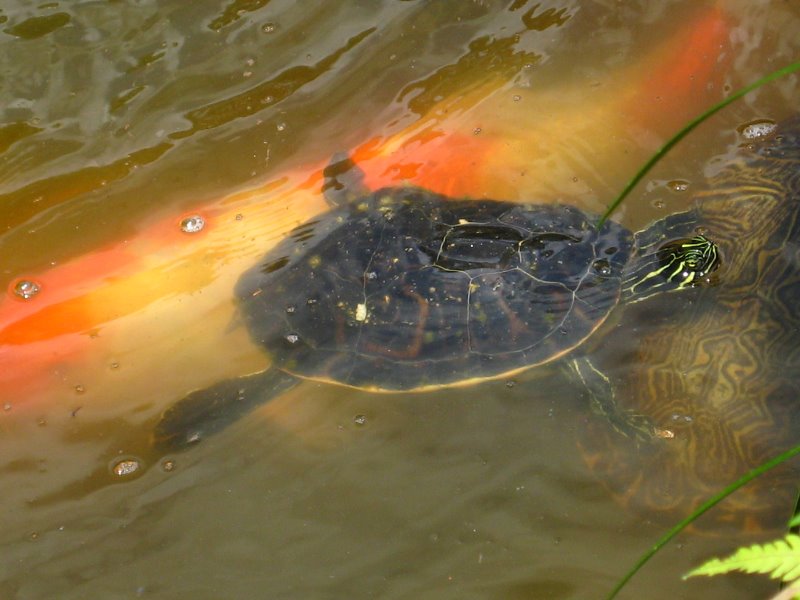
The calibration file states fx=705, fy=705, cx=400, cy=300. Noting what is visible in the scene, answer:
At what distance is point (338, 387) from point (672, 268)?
1.53 meters

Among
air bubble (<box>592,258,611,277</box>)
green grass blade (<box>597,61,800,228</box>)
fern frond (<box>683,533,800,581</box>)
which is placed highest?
green grass blade (<box>597,61,800,228</box>)

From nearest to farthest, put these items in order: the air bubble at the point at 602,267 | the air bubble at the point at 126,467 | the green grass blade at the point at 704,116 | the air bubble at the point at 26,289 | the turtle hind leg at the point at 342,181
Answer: the green grass blade at the point at 704,116, the air bubble at the point at 126,467, the air bubble at the point at 602,267, the air bubble at the point at 26,289, the turtle hind leg at the point at 342,181

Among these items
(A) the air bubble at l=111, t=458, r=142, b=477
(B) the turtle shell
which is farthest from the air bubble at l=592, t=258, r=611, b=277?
(A) the air bubble at l=111, t=458, r=142, b=477

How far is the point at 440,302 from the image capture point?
289cm

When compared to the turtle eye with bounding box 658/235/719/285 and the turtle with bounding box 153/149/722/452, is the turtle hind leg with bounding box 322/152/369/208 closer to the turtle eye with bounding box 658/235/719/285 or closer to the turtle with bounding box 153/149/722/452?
the turtle with bounding box 153/149/722/452

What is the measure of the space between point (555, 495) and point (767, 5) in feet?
8.92

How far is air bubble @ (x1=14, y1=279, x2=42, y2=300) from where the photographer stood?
321 centimetres

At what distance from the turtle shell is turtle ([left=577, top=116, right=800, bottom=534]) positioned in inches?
12.8

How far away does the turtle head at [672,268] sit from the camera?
3.02 metres

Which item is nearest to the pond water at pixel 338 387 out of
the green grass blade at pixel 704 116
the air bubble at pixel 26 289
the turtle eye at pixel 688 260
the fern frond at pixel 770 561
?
the air bubble at pixel 26 289

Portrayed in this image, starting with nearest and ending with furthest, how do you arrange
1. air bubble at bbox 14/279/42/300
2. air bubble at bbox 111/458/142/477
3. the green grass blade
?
the green grass blade → air bubble at bbox 111/458/142/477 → air bubble at bbox 14/279/42/300

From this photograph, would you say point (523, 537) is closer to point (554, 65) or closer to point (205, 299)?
point (205, 299)

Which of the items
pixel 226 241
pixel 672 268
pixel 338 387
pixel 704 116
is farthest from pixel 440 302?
pixel 704 116

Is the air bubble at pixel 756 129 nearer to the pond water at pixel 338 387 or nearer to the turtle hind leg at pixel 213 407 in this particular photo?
the pond water at pixel 338 387
